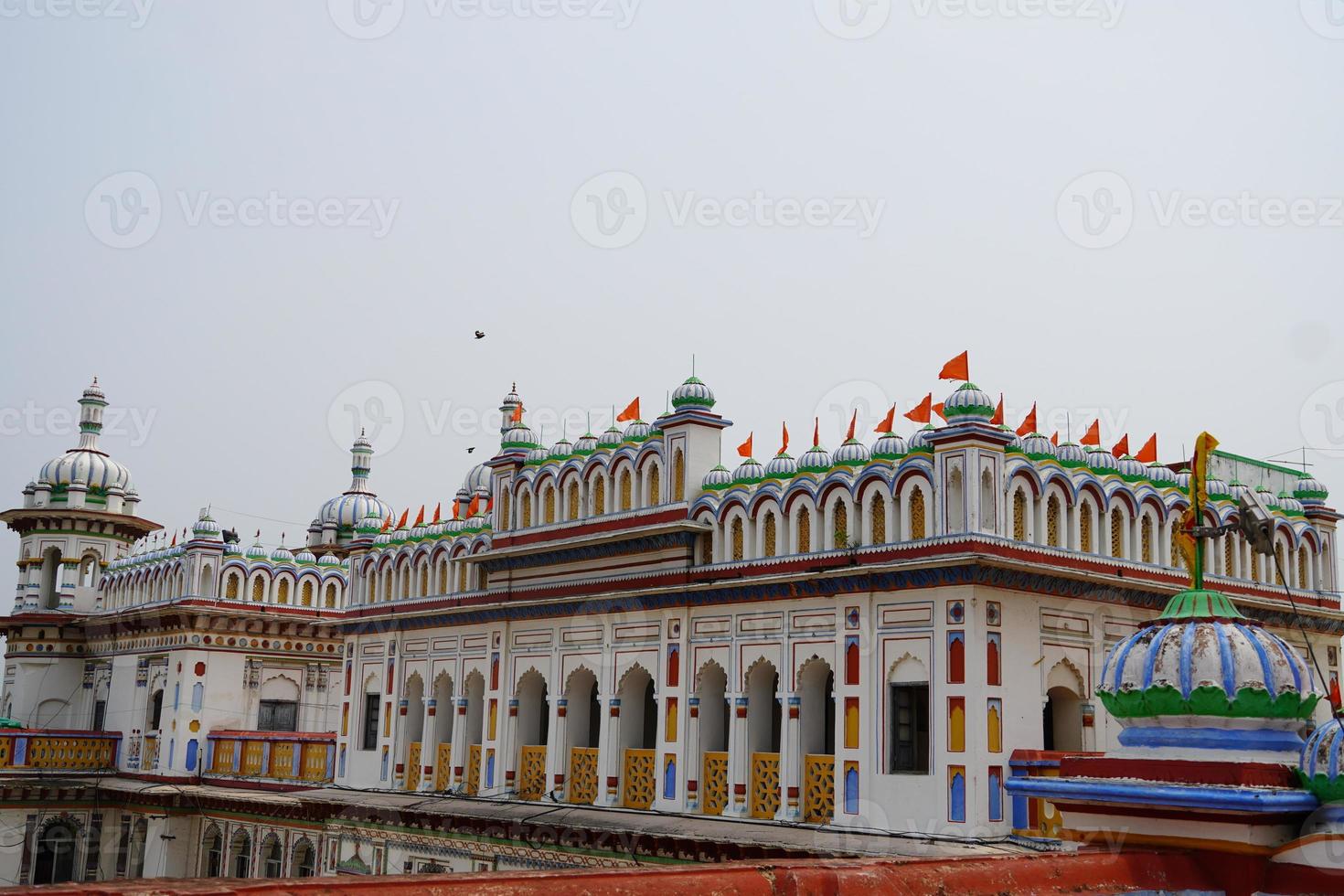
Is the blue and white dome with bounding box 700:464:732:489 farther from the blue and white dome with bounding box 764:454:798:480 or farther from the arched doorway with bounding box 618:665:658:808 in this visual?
the arched doorway with bounding box 618:665:658:808

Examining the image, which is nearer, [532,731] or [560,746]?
[560,746]

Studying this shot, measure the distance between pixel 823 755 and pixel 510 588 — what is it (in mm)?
6854

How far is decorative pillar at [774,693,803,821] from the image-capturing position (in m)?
15.8

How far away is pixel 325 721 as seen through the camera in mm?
31203

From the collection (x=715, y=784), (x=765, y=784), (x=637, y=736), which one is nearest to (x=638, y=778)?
(x=637, y=736)

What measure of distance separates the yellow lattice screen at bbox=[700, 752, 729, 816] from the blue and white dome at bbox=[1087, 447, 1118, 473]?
19.0 feet

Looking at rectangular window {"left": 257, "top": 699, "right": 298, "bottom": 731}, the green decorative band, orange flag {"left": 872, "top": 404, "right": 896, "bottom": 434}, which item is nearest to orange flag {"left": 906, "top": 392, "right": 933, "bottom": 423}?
orange flag {"left": 872, "top": 404, "right": 896, "bottom": 434}

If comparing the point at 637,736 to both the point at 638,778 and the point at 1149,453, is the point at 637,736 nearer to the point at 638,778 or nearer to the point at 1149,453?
the point at 638,778

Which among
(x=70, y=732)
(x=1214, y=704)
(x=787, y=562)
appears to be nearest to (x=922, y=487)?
Result: (x=787, y=562)

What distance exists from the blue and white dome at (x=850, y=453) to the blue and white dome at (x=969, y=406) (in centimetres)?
164

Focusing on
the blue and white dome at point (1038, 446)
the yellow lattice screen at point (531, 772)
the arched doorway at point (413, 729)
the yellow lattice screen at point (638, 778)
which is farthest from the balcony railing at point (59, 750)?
the blue and white dome at point (1038, 446)

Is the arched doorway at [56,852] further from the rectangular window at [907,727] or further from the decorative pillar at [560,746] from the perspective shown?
the rectangular window at [907,727]

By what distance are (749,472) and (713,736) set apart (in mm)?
3523

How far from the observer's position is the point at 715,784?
55.6 feet
